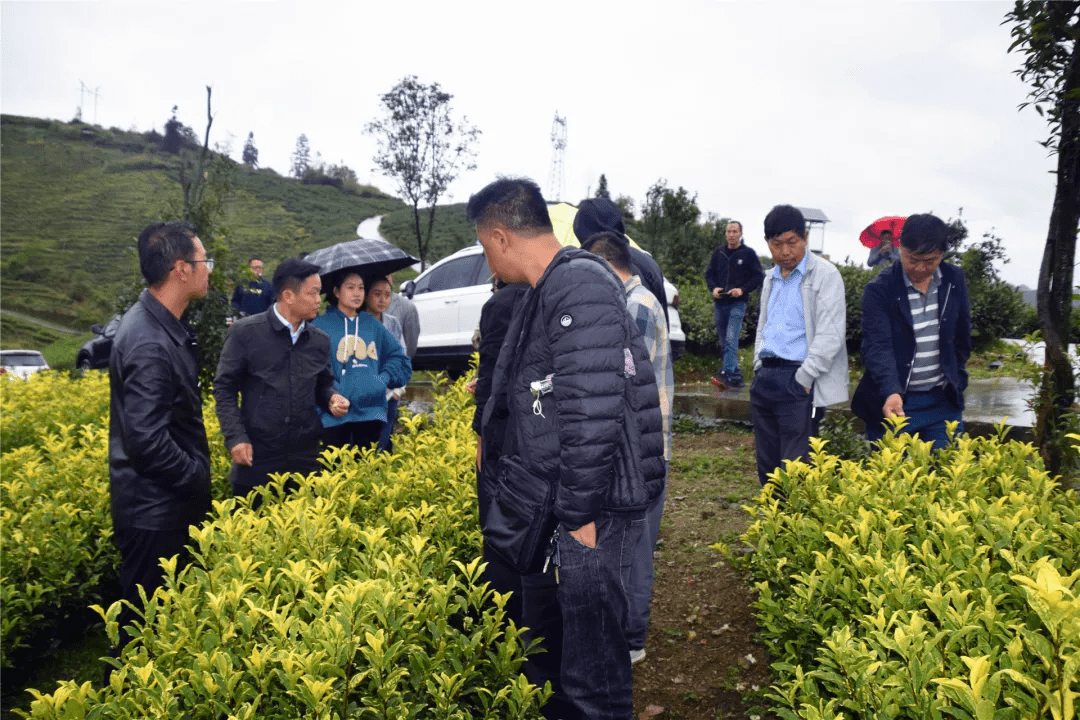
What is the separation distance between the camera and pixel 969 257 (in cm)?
1509

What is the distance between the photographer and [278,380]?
14.1ft

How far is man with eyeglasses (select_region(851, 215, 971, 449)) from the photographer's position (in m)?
4.30

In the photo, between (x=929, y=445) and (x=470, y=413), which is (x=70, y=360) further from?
(x=929, y=445)

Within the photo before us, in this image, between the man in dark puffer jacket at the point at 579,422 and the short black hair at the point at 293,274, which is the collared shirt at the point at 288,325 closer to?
the short black hair at the point at 293,274

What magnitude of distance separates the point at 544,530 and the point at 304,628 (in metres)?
0.80

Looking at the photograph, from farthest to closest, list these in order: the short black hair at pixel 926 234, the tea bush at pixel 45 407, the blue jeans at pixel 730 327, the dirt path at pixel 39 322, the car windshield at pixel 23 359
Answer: the dirt path at pixel 39 322 → the car windshield at pixel 23 359 → the blue jeans at pixel 730 327 → the tea bush at pixel 45 407 → the short black hair at pixel 926 234

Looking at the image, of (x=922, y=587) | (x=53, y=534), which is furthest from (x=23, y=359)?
(x=922, y=587)

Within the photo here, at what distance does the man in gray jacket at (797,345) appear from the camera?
4410 millimetres

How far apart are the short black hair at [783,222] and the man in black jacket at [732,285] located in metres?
6.03

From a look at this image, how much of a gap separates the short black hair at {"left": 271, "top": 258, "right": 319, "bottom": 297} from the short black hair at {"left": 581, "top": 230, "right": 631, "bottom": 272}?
1681 millimetres

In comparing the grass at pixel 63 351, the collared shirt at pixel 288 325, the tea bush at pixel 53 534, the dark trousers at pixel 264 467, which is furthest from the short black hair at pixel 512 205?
the grass at pixel 63 351

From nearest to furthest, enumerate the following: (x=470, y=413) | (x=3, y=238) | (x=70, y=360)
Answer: (x=470, y=413), (x=70, y=360), (x=3, y=238)

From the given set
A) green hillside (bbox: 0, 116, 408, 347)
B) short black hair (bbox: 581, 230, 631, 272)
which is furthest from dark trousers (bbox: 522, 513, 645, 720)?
green hillside (bbox: 0, 116, 408, 347)

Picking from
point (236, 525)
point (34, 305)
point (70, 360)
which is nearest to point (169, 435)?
point (236, 525)
